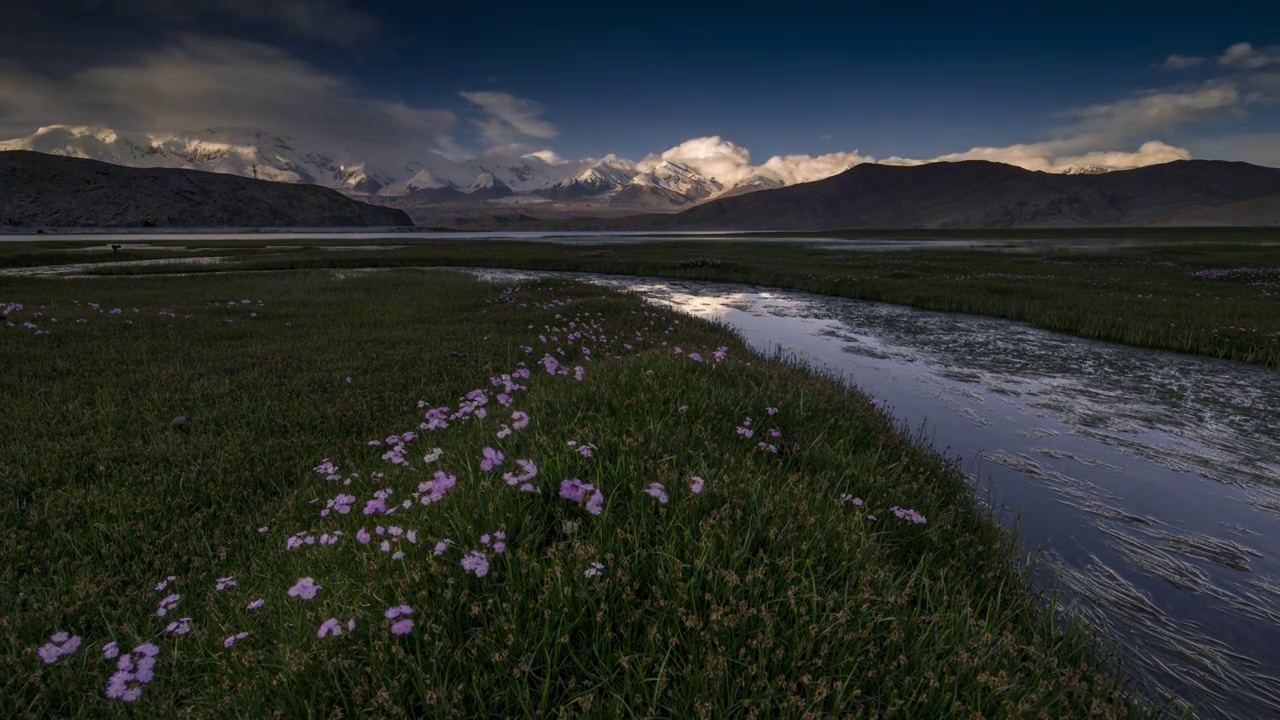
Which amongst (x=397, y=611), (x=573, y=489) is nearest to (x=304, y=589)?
(x=397, y=611)

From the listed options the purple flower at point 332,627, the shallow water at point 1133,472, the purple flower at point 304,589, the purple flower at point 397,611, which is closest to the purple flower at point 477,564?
Answer: the purple flower at point 397,611

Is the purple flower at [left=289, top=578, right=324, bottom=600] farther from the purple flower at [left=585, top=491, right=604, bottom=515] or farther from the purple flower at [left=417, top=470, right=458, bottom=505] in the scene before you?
the purple flower at [left=585, top=491, right=604, bottom=515]

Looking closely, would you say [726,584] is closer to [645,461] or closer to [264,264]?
[645,461]

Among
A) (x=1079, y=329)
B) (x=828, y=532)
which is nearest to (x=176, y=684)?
Result: (x=828, y=532)

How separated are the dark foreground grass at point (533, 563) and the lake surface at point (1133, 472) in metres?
0.93

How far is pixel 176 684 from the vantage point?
3.07 metres

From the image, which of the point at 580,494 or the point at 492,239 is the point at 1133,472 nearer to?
the point at 580,494

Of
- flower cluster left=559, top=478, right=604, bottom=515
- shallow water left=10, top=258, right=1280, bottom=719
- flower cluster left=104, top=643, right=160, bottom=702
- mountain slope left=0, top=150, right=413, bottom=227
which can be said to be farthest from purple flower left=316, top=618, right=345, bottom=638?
mountain slope left=0, top=150, right=413, bottom=227

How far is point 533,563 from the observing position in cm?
288

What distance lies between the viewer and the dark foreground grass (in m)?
2.54

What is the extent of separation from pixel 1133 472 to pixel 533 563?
30.0 feet

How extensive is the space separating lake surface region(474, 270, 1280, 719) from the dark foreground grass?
3.07ft

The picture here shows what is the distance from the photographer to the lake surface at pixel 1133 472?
4.56m

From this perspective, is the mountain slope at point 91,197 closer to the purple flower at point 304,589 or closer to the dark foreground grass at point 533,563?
the dark foreground grass at point 533,563
